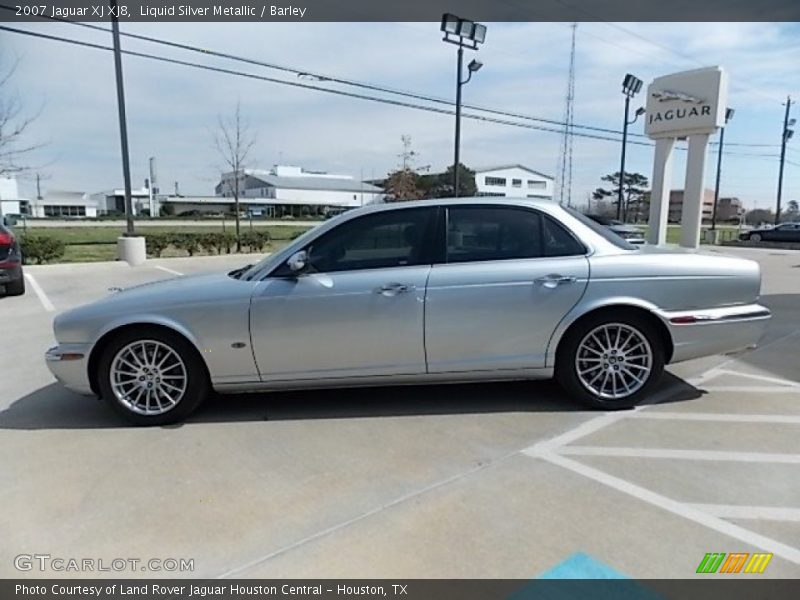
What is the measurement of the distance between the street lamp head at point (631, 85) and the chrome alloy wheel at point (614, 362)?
2683cm

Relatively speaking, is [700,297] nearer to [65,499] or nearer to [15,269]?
[65,499]

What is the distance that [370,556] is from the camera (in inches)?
92.7

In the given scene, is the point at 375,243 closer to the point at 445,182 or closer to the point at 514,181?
the point at 445,182

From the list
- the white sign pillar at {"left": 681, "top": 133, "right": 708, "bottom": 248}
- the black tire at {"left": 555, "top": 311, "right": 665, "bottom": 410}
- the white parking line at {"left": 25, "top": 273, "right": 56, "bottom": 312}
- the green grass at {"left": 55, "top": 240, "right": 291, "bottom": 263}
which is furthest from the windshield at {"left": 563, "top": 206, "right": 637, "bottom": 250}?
the white sign pillar at {"left": 681, "top": 133, "right": 708, "bottom": 248}

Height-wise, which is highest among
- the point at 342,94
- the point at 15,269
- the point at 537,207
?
the point at 342,94

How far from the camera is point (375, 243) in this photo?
3930 millimetres

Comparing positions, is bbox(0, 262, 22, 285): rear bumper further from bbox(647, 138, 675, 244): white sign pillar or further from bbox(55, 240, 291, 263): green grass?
bbox(647, 138, 675, 244): white sign pillar

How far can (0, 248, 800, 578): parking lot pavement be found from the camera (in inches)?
94.1

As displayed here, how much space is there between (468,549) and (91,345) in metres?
2.93

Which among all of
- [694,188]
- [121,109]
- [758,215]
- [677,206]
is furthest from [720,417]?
[758,215]

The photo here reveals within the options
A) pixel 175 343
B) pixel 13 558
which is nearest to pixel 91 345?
pixel 175 343

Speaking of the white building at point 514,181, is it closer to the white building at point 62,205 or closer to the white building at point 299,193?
the white building at point 299,193

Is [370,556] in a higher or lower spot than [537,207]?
lower

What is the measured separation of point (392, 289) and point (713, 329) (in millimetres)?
2422
